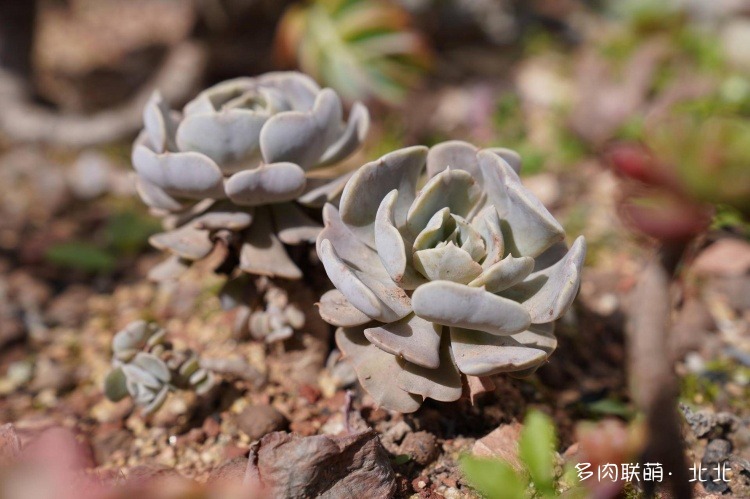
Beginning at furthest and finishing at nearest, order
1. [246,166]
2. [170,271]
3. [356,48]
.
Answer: [356,48] → [170,271] → [246,166]

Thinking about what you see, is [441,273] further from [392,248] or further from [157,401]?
[157,401]

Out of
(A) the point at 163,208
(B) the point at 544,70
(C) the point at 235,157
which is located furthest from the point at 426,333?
(B) the point at 544,70

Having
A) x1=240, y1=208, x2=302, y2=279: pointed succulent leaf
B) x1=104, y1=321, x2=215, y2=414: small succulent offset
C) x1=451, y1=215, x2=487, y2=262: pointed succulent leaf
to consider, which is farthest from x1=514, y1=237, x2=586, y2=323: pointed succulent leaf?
x1=104, y1=321, x2=215, y2=414: small succulent offset

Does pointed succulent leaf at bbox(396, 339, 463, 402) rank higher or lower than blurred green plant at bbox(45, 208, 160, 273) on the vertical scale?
higher

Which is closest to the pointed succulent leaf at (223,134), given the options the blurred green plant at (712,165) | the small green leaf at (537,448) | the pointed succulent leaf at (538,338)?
the pointed succulent leaf at (538,338)

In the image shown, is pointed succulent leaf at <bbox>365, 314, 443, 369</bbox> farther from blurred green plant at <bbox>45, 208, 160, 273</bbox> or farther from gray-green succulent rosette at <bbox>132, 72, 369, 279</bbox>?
blurred green plant at <bbox>45, 208, 160, 273</bbox>

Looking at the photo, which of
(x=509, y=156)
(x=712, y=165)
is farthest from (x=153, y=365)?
(x=712, y=165)
